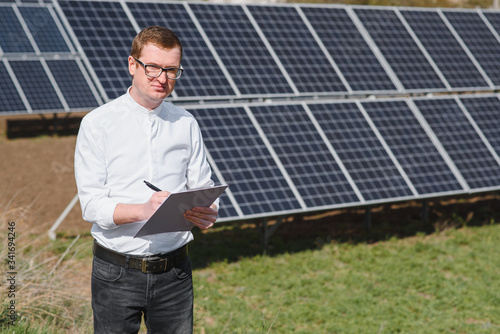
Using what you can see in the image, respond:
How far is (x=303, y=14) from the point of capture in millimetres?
12203

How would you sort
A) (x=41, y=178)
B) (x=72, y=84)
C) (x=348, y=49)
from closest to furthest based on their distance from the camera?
(x=348, y=49) < (x=41, y=178) < (x=72, y=84)

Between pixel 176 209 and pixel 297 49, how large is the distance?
839 cm

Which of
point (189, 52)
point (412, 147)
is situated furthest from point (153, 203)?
point (412, 147)

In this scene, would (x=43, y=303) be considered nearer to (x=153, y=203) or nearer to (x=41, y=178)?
(x=153, y=203)

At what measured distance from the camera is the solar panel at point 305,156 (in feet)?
30.5

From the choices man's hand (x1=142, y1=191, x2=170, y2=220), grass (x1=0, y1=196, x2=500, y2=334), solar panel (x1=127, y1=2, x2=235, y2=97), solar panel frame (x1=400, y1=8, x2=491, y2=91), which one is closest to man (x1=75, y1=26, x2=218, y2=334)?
man's hand (x1=142, y1=191, x2=170, y2=220)

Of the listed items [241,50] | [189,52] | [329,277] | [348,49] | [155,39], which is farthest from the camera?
[348,49]

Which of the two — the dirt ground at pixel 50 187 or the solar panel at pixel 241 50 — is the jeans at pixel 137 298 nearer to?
the dirt ground at pixel 50 187

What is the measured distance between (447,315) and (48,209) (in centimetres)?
792

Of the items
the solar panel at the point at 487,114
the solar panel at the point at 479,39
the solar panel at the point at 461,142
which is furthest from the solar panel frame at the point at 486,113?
the solar panel at the point at 479,39

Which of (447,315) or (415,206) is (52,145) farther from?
(447,315)

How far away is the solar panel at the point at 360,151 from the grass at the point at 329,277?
40.9 inches

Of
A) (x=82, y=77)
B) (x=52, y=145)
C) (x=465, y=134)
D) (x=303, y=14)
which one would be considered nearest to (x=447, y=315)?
(x=465, y=134)

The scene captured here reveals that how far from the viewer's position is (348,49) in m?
11.8
